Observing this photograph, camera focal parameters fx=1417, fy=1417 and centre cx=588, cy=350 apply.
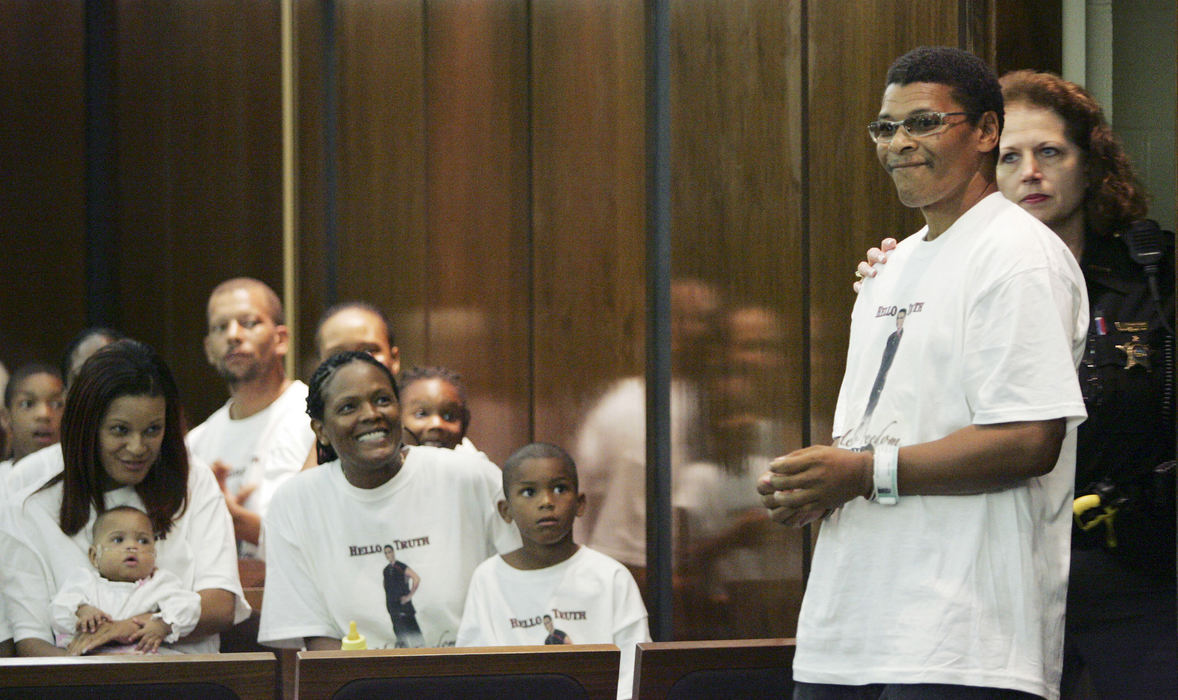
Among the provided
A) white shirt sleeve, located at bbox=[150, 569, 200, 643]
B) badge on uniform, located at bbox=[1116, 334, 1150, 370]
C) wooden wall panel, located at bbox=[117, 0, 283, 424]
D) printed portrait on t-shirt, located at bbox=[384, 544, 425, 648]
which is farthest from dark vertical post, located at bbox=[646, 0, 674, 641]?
wooden wall panel, located at bbox=[117, 0, 283, 424]

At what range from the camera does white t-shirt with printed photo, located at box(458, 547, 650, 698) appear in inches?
134

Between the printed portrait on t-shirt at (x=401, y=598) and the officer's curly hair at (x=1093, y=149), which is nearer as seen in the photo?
the officer's curly hair at (x=1093, y=149)

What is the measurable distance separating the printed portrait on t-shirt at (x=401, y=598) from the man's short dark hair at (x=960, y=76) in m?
1.95

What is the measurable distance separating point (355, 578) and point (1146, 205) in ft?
6.69

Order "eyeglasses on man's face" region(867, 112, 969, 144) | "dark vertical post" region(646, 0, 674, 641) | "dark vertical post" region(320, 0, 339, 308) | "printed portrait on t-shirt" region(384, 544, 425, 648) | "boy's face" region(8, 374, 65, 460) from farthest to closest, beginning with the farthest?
"dark vertical post" region(320, 0, 339, 308)
"boy's face" region(8, 374, 65, 460)
"dark vertical post" region(646, 0, 674, 641)
"printed portrait on t-shirt" region(384, 544, 425, 648)
"eyeglasses on man's face" region(867, 112, 969, 144)

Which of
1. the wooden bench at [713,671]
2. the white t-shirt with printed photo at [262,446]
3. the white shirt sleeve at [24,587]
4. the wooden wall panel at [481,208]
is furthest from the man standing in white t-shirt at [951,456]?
the wooden wall panel at [481,208]

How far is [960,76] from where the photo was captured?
6.94 feet

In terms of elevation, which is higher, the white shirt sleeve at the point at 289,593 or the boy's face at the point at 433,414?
the boy's face at the point at 433,414

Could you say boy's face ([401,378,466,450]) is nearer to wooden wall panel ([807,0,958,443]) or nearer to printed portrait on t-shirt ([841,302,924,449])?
wooden wall panel ([807,0,958,443])

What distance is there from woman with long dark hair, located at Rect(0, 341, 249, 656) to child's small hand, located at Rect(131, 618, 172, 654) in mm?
115

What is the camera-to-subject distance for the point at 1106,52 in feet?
9.56

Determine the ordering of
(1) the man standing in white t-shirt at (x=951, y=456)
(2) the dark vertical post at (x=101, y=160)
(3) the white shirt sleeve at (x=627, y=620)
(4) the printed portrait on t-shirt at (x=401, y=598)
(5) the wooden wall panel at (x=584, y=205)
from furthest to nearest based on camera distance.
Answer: (2) the dark vertical post at (x=101, y=160), (5) the wooden wall panel at (x=584, y=205), (4) the printed portrait on t-shirt at (x=401, y=598), (3) the white shirt sleeve at (x=627, y=620), (1) the man standing in white t-shirt at (x=951, y=456)

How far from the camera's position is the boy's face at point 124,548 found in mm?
3283

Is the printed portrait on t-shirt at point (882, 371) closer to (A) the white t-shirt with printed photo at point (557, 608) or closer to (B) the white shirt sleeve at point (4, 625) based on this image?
(A) the white t-shirt with printed photo at point (557, 608)
